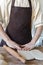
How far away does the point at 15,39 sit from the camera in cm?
129

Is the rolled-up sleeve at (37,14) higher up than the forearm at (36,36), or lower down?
higher up

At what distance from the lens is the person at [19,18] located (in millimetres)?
1243

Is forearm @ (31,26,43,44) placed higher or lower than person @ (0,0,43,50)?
lower

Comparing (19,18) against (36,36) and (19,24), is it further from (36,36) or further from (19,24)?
(36,36)

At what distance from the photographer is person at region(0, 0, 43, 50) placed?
1.24m

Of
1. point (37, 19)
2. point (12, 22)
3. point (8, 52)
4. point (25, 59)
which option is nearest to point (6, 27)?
point (12, 22)

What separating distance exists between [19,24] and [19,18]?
0.13 feet

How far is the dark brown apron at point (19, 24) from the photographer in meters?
1.28

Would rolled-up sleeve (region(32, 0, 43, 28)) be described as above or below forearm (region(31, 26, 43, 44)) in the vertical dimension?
above

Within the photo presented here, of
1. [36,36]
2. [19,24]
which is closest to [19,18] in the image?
[19,24]

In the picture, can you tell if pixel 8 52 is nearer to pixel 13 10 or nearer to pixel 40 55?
pixel 40 55

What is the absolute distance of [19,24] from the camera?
1.29 metres

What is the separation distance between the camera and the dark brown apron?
4.19 ft

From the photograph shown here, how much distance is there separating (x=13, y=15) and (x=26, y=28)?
0.13m
